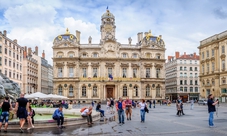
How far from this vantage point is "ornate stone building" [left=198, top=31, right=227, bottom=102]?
188 feet

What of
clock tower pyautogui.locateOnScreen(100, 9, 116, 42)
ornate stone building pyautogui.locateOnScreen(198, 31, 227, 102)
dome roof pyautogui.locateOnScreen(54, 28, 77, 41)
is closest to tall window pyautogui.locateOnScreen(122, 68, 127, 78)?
clock tower pyautogui.locateOnScreen(100, 9, 116, 42)

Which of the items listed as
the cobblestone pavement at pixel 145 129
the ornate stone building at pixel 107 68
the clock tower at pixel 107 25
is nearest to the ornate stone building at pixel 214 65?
the ornate stone building at pixel 107 68

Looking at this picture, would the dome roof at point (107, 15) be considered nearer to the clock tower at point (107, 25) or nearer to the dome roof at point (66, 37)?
the clock tower at point (107, 25)

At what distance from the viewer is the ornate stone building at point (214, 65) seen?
188 feet

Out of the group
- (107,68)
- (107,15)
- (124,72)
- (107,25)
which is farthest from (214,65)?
(107,15)

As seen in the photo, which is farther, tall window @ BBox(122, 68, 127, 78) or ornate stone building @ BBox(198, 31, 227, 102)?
tall window @ BBox(122, 68, 127, 78)

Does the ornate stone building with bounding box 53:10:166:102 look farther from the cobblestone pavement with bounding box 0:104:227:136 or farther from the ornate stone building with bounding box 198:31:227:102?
the cobblestone pavement with bounding box 0:104:227:136

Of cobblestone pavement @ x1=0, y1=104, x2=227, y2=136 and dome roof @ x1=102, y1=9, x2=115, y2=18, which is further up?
dome roof @ x1=102, y1=9, x2=115, y2=18

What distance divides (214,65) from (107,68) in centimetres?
2447

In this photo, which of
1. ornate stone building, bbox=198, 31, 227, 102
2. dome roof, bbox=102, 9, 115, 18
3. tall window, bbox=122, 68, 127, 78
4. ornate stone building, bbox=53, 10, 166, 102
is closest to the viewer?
ornate stone building, bbox=198, 31, 227, 102

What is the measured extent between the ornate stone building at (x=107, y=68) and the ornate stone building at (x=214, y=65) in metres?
9.80

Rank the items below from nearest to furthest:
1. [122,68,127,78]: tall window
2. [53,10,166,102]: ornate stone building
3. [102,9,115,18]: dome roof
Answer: [53,10,166,102]: ornate stone building < [122,68,127,78]: tall window < [102,9,115,18]: dome roof

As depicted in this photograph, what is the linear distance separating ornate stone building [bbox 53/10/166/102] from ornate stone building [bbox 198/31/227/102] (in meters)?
9.80

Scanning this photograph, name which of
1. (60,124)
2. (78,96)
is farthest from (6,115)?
(78,96)
